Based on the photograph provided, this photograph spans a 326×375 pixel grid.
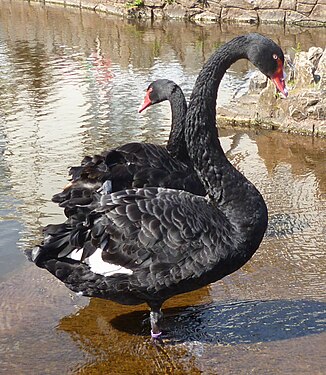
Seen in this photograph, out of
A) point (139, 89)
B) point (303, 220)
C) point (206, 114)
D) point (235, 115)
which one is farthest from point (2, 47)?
point (206, 114)

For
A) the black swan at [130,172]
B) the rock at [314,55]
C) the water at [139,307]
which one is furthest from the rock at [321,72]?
the black swan at [130,172]

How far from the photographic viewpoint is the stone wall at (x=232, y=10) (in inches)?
674

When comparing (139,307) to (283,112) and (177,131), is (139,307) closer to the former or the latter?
(177,131)

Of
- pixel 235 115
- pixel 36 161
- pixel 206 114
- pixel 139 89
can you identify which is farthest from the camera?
pixel 139 89

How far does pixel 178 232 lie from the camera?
3.02 m

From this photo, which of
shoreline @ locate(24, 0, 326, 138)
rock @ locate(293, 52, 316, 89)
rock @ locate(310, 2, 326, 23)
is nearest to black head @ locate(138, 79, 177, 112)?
shoreline @ locate(24, 0, 326, 138)

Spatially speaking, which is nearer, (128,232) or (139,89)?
(128,232)

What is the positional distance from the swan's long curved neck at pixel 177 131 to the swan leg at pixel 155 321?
4.96 ft

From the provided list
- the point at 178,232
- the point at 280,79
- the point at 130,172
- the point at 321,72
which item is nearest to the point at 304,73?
the point at 321,72

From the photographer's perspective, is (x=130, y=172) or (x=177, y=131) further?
(x=177, y=131)

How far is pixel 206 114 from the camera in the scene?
127 inches

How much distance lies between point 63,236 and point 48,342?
567mm

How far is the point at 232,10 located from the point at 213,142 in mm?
15459

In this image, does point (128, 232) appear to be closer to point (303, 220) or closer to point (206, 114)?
point (206, 114)
